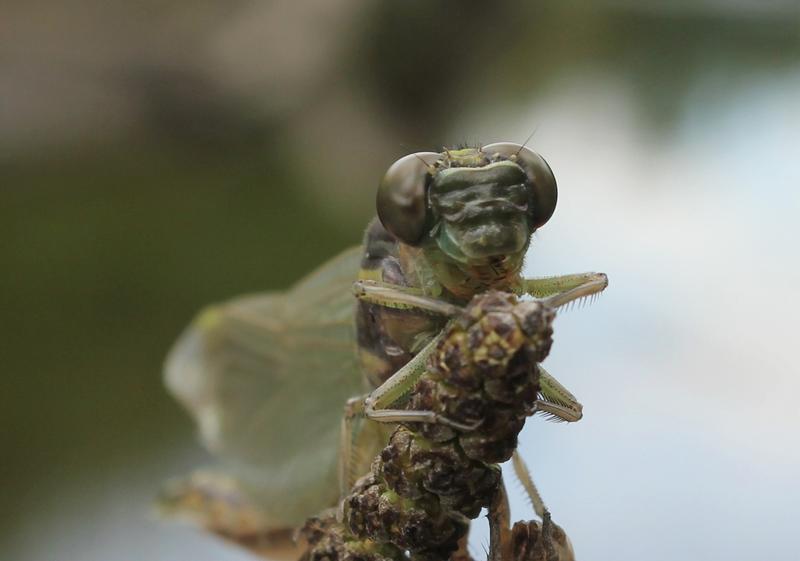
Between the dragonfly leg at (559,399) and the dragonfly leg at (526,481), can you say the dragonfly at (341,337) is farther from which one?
the dragonfly leg at (526,481)

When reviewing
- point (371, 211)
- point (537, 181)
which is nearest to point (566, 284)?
point (537, 181)

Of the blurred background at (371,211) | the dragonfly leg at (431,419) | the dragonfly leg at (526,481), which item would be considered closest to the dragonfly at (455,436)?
the dragonfly leg at (431,419)

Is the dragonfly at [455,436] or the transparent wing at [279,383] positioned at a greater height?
the transparent wing at [279,383]

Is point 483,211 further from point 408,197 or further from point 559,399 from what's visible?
point 559,399

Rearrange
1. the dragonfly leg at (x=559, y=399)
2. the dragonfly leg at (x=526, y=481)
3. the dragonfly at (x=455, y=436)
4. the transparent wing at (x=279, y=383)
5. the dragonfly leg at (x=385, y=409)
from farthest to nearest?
the transparent wing at (x=279, y=383), the dragonfly leg at (x=526, y=481), the dragonfly leg at (x=559, y=399), the dragonfly leg at (x=385, y=409), the dragonfly at (x=455, y=436)

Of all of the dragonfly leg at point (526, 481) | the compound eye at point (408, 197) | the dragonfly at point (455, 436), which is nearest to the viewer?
the dragonfly at point (455, 436)

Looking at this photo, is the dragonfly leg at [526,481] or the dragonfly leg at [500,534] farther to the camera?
the dragonfly leg at [526,481]

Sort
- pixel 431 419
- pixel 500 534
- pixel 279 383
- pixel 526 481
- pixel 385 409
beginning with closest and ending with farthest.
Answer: pixel 431 419 < pixel 500 534 < pixel 385 409 < pixel 526 481 < pixel 279 383
